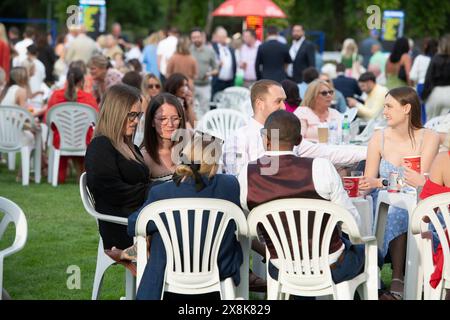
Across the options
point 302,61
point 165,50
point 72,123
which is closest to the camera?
point 72,123

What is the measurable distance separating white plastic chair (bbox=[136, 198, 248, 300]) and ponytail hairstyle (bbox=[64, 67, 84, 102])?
672 centimetres

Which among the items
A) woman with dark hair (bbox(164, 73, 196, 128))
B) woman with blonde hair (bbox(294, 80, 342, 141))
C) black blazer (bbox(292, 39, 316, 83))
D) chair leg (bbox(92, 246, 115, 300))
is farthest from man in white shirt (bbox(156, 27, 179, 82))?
chair leg (bbox(92, 246, 115, 300))

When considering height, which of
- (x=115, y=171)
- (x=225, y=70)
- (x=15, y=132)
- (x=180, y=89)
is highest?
(x=180, y=89)

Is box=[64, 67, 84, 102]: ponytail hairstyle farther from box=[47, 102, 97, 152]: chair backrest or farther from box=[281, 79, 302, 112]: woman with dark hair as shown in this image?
box=[281, 79, 302, 112]: woman with dark hair

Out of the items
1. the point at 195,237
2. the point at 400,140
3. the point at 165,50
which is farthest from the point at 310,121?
the point at 165,50

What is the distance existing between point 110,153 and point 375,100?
7337 mm

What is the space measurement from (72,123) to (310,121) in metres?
3.49

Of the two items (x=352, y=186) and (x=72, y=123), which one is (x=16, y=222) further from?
(x=72, y=123)

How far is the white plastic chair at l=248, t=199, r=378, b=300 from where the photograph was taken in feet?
16.5

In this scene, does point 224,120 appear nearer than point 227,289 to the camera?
No

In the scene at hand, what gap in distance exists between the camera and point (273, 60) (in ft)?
54.4

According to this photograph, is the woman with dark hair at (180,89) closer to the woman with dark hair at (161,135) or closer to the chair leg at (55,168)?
the chair leg at (55,168)

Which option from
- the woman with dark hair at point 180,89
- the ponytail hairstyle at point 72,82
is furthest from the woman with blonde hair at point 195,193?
the ponytail hairstyle at point 72,82
